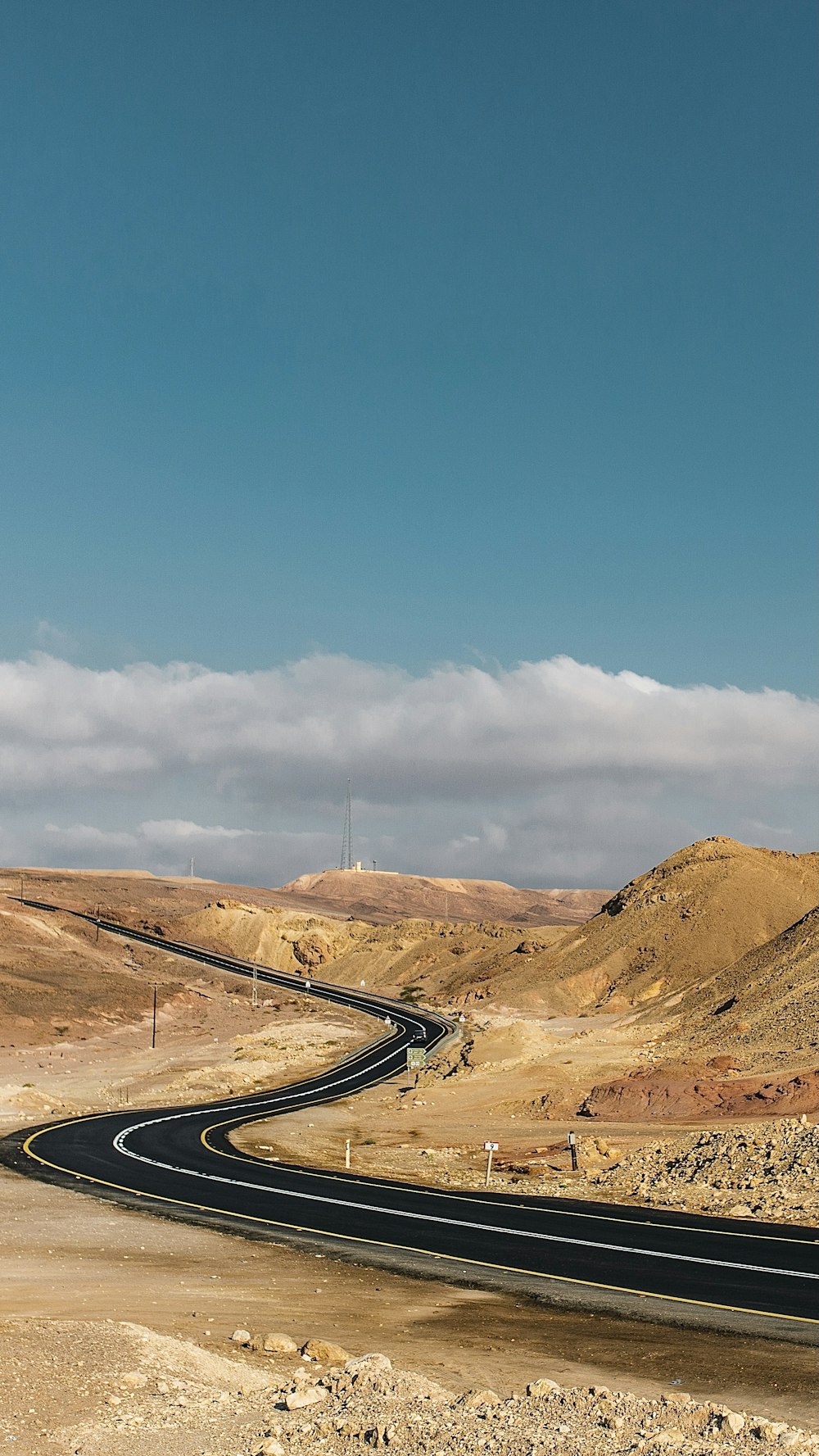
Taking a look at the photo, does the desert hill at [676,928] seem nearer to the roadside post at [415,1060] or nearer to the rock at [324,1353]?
the roadside post at [415,1060]

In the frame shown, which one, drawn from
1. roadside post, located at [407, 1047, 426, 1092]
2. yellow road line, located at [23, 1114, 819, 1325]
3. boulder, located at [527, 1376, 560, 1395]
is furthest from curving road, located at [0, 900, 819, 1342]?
roadside post, located at [407, 1047, 426, 1092]

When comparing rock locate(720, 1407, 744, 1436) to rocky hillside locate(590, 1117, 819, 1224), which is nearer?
rock locate(720, 1407, 744, 1436)

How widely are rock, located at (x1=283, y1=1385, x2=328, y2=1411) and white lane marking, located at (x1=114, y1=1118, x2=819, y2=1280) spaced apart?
48.5ft

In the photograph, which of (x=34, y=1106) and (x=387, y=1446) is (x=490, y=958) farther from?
(x=387, y=1446)

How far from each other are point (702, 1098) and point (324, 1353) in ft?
134

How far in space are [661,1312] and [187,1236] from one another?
50.9ft

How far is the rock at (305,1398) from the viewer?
16641mm

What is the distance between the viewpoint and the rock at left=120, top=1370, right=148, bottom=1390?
17.8 m

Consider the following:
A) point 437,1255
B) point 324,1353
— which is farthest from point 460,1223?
point 324,1353

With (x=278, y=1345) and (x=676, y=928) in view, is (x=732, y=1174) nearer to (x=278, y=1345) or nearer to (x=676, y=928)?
(x=278, y=1345)

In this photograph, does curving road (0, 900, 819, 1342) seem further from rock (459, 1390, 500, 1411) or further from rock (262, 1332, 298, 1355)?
rock (459, 1390, 500, 1411)

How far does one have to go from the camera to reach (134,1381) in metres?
18.0

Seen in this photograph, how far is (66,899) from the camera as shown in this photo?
190m

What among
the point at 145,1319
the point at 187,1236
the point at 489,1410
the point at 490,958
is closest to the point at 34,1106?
the point at 187,1236
